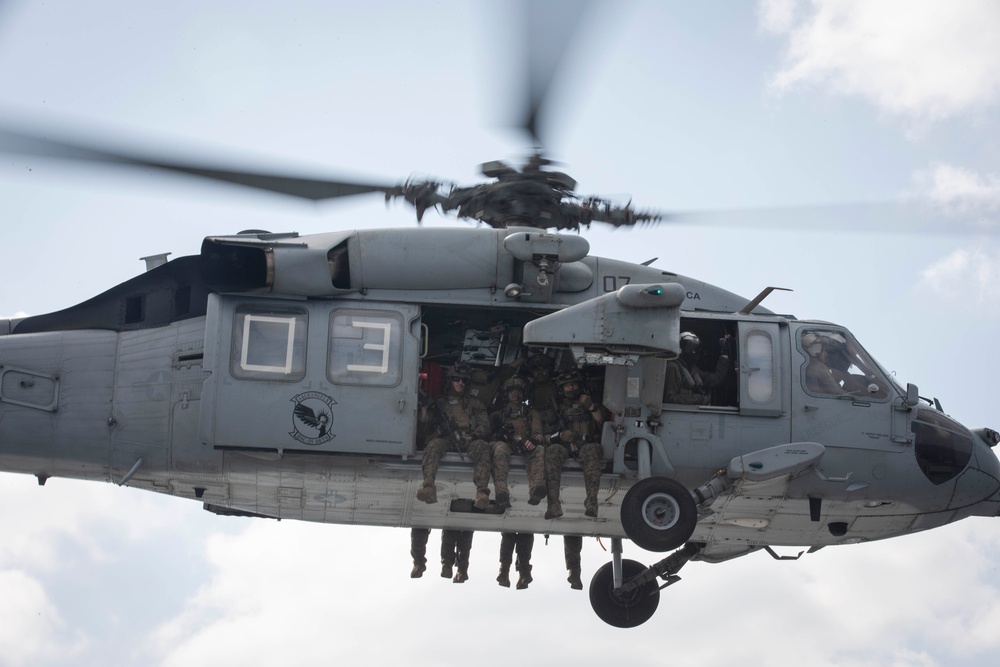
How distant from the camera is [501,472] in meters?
11.1

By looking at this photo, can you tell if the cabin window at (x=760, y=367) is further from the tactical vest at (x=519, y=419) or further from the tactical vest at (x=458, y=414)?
the tactical vest at (x=458, y=414)

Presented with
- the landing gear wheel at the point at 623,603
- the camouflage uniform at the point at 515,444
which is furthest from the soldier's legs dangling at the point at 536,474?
the landing gear wheel at the point at 623,603

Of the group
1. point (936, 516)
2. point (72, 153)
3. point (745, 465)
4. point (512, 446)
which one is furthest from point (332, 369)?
point (936, 516)

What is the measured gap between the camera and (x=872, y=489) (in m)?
11.5

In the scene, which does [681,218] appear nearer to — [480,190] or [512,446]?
[480,190]

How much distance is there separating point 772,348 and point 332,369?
156 inches

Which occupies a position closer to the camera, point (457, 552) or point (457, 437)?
point (457, 437)

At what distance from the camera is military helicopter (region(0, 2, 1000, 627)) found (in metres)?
11.0

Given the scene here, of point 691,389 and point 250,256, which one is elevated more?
point 250,256

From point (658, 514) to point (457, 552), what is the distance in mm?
2380

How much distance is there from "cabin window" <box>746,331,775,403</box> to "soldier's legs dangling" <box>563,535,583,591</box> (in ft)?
8.28

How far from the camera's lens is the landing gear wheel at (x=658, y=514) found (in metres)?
11.0

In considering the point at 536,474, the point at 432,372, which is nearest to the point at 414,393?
the point at 432,372

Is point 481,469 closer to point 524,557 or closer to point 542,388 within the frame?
point 542,388
